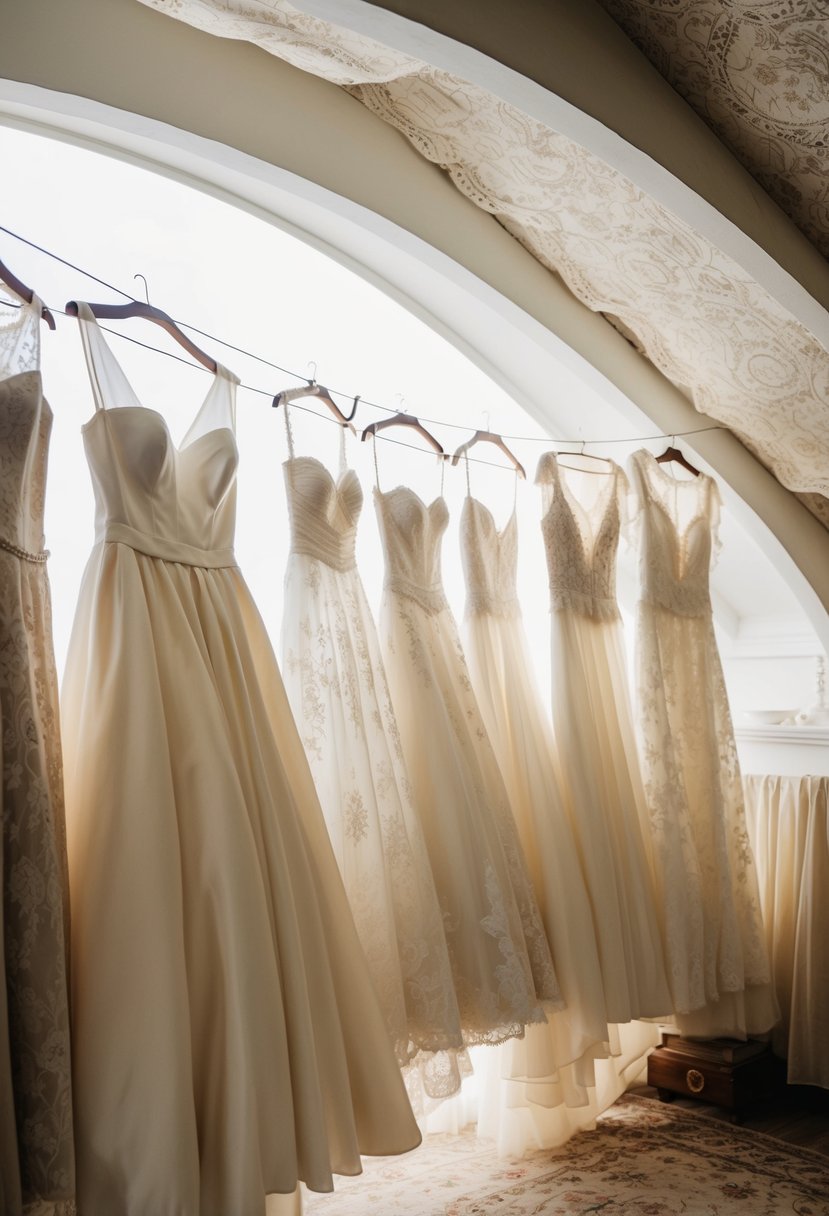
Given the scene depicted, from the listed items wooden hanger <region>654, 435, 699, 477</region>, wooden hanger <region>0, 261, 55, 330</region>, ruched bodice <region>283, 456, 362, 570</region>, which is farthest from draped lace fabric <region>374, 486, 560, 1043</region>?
→ wooden hanger <region>0, 261, 55, 330</region>

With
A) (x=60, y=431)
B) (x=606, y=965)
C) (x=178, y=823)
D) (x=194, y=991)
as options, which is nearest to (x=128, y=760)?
(x=178, y=823)

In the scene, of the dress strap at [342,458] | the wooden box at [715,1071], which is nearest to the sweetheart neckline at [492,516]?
the dress strap at [342,458]

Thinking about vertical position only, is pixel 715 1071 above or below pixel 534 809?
below

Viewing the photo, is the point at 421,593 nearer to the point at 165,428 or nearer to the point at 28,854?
the point at 165,428

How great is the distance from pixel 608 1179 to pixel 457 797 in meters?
1.18

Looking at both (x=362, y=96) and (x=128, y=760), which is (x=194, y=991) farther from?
(x=362, y=96)

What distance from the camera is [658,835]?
3061 mm

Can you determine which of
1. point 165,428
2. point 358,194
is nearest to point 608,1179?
point 165,428

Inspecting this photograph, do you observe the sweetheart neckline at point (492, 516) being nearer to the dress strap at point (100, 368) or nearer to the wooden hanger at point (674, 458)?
the wooden hanger at point (674, 458)

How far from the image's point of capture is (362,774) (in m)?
2.27

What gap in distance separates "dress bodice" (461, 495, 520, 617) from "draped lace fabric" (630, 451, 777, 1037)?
55 cm

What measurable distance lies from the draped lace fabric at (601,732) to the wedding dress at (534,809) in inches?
2.4

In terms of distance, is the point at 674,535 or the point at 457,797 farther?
the point at 674,535

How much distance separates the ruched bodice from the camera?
2.37 m
